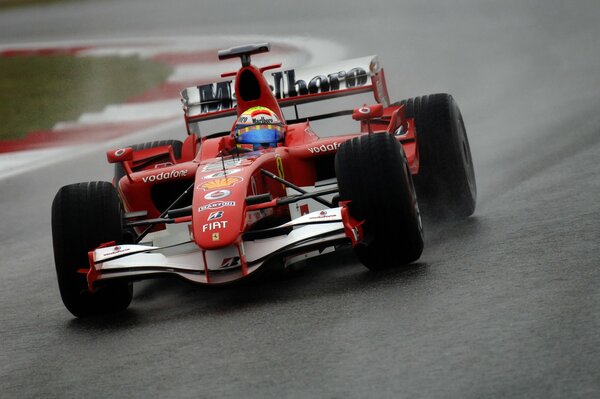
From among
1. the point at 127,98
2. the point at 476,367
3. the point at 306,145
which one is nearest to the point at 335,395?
the point at 476,367

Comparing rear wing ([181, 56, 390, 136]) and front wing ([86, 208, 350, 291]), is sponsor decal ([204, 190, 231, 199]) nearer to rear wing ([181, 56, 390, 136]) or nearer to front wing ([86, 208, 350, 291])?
front wing ([86, 208, 350, 291])

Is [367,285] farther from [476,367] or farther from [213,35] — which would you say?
[213,35]

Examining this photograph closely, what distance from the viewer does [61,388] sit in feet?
20.0

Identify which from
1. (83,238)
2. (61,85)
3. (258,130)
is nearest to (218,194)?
(83,238)

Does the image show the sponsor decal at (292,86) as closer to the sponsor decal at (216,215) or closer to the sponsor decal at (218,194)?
the sponsor decal at (218,194)

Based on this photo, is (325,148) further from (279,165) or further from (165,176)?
(165,176)

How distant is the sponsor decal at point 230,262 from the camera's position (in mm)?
7543

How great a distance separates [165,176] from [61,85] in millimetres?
13882

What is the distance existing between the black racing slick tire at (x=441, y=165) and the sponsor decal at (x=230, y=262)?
2.78 m

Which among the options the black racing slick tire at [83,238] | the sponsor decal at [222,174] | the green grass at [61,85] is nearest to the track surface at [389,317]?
the black racing slick tire at [83,238]

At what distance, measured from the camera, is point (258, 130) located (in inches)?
380

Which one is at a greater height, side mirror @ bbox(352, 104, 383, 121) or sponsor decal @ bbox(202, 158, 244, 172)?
side mirror @ bbox(352, 104, 383, 121)

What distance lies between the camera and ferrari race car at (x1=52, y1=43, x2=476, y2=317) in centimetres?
756

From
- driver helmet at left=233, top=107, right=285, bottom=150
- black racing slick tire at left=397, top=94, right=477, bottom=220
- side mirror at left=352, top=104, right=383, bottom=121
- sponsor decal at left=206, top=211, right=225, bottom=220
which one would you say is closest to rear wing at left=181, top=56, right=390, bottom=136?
black racing slick tire at left=397, top=94, right=477, bottom=220
